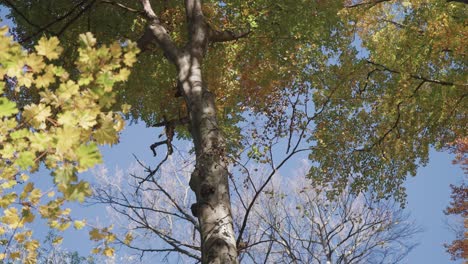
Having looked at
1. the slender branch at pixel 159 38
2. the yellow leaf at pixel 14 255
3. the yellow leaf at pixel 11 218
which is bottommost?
the yellow leaf at pixel 14 255

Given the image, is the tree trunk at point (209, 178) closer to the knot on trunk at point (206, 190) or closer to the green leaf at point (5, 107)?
the knot on trunk at point (206, 190)

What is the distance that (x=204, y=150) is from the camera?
4223 mm

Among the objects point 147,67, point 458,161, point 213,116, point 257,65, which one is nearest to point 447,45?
point 257,65

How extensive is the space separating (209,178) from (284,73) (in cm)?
413

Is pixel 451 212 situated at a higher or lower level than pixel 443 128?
higher

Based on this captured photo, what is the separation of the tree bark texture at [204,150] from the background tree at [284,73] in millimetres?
19

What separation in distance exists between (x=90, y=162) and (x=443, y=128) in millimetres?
8736

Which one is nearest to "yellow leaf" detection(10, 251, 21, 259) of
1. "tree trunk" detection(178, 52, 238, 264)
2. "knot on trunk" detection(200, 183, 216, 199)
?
"tree trunk" detection(178, 52, 238, 264)

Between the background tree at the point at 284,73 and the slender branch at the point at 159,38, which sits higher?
the background tree at the point at 284,73

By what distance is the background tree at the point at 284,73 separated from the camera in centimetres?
552

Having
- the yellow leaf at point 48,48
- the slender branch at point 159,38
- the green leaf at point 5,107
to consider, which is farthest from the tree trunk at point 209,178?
the green leaf at point 5,107

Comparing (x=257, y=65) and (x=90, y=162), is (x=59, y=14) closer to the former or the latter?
(x=257, y=65)

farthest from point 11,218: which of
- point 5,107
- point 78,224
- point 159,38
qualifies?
point 159,38

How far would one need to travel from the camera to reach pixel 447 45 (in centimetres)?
640
